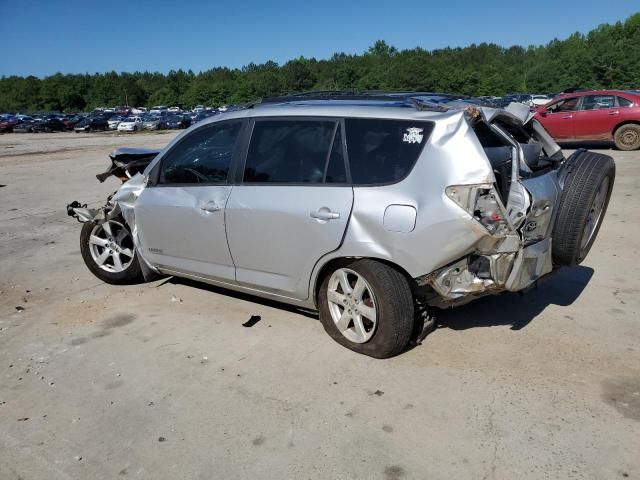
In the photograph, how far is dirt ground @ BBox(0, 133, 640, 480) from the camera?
111 inches

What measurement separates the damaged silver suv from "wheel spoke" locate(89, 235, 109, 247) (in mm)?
919

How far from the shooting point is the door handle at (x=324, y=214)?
3.65m

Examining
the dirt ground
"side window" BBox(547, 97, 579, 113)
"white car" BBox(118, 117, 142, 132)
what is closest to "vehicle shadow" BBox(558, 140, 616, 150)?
"side window" BBox(547, 97, 579, 113)

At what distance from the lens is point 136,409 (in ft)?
10.9

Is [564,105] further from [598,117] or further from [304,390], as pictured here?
[304,390]

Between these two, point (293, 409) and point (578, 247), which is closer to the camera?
point (293, 409)

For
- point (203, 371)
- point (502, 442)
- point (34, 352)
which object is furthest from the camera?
point (34, 352)

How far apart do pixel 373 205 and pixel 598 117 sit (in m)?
13.2

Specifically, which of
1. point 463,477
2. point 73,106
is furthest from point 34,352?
point 73,106

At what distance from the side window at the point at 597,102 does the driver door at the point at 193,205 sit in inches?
514

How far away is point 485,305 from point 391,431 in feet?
6.41

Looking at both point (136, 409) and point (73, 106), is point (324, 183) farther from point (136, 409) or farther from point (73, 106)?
point (73, 106)

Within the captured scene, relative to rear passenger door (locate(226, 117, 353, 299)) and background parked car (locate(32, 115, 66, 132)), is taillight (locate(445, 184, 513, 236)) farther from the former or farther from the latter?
background parked car (locate(32, 115, 66, 132))

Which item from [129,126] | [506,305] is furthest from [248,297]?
[129,126]
